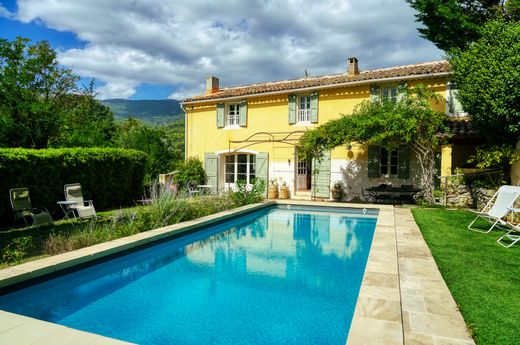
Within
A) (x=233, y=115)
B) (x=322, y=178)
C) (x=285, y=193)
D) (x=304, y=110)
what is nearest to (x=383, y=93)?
(x=304, y=110)

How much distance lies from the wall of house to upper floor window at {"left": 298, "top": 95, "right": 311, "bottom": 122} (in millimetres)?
477

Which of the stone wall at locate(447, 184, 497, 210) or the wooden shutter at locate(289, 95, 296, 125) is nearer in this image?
the stone wall at locate(447, 184, 497, 210)

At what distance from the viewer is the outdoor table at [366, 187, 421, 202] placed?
43.3ft

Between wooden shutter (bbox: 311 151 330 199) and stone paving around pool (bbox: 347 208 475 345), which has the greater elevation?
wooden shutter (bbox: 311 151 330 199)

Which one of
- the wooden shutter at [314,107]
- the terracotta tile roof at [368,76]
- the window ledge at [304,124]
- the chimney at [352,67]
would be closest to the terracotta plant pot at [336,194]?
the window ledge at [304,124]

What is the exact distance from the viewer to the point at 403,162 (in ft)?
44.7

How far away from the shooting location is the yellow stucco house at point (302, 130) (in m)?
13.3

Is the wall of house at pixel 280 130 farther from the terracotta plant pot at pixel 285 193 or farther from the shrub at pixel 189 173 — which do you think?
the shrub at pixel 189 173

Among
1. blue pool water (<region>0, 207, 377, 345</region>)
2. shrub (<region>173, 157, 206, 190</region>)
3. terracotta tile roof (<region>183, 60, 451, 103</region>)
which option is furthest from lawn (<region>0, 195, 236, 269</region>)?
terracotta tile roof (<region>183, 60, 451, 103</region>)

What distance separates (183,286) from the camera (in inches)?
195

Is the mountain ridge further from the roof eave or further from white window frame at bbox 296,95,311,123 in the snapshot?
white window frame at bbox 296,95,311,123

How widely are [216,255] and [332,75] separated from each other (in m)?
12.7

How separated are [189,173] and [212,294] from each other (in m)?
12.9

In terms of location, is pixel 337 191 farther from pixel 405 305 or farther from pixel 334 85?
pixel 405 305
